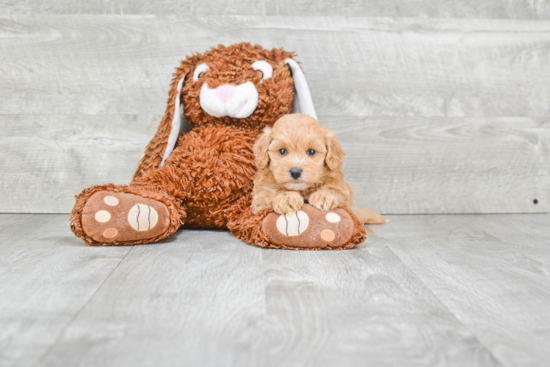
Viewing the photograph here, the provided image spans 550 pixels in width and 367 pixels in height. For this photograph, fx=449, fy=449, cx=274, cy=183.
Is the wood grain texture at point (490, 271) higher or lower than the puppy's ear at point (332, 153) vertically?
lower

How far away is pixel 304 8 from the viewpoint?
4.89ft

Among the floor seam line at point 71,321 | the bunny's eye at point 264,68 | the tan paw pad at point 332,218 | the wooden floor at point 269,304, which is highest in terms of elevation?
the bunny's eye at point 264,68

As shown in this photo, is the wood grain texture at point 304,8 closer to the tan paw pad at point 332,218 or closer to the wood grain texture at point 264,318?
the tan paw pad at point 332,218

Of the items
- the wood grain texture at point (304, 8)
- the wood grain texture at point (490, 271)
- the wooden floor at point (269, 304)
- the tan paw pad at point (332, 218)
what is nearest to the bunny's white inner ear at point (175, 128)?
the wooden floor at point (269, 304)

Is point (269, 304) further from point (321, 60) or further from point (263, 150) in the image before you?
point (321, 60)

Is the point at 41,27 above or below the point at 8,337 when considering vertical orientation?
above

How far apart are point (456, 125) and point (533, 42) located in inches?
15.7

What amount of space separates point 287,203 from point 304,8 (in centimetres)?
78

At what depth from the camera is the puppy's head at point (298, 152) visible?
3.36 feet

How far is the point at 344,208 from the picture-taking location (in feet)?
3.53

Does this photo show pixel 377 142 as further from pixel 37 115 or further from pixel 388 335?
pixel 37 115

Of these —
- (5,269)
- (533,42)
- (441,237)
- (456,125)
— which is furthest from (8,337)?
(533,42)

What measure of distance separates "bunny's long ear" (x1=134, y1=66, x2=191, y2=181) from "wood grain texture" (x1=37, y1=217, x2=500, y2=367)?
362 millimetres

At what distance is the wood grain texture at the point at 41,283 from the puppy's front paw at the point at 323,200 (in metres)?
0.44
